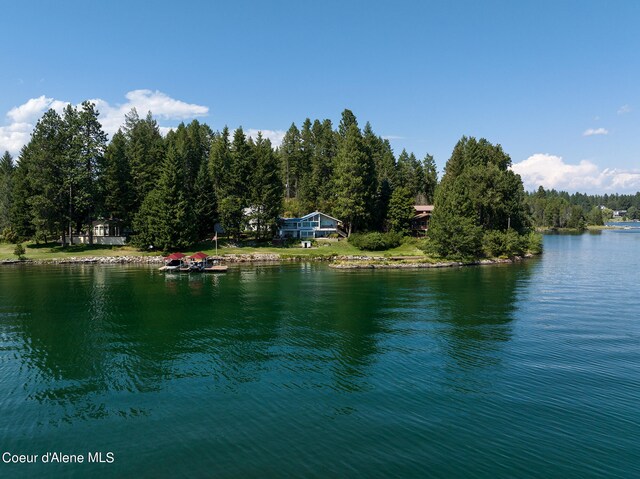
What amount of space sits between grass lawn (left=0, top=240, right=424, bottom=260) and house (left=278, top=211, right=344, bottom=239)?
1038cm

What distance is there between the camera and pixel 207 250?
94.4 meters

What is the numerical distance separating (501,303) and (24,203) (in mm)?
97420

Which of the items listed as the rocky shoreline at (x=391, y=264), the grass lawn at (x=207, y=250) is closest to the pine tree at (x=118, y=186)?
the grass lawn at (x=207, y=250)

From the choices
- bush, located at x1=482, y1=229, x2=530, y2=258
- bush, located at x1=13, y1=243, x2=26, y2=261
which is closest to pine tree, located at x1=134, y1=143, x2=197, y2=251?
bush, located at x1=13, y1=243, x2=26, y2=261

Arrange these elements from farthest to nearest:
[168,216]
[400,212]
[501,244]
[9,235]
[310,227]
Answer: [310,227] → [400,212] → [9,235] → [501,244] → [168,216]

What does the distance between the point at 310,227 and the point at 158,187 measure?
3881 centimetres

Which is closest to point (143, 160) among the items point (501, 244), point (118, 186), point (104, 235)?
point (118, 186)

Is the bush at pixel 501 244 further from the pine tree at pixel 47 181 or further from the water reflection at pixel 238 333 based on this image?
the pine tree at pixel 47 181

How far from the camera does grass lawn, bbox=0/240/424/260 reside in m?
88.1

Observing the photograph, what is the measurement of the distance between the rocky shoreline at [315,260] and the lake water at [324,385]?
32213 mm

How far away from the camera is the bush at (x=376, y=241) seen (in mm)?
95875

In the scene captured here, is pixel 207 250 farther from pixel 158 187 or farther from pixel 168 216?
pixel 158 187

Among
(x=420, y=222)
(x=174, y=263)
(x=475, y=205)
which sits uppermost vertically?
(x=475, y=205)

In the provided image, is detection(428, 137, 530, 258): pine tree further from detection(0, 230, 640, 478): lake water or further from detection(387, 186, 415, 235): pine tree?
detection(0, 230, 640, 478): lake water
